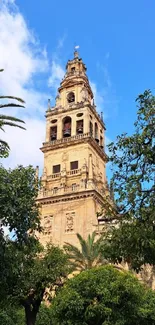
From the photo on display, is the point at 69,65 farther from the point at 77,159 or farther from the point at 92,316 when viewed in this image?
the point at 92,316

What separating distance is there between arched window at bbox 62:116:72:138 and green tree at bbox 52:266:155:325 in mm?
24967

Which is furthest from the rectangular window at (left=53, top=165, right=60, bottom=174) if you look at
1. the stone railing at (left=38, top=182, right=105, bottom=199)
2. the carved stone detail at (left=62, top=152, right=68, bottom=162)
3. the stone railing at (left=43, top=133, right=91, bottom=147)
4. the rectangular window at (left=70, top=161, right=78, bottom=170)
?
the stone railing at (left=38, top=182, right=105, bottom=199)

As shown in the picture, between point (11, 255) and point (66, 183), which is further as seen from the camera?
point (66, 183)

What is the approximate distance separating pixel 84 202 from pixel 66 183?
3.79 metres

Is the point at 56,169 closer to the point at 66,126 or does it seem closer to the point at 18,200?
the point at 66,126

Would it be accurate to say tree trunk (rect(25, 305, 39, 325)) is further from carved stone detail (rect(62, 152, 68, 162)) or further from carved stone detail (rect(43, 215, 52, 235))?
carved stone detail (rect(62, 152, 68, 162))

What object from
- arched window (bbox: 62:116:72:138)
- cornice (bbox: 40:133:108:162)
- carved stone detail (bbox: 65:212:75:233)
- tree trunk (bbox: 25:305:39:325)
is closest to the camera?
tree trunk (bbox: 25:305:39:325)

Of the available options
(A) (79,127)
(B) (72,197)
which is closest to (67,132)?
(A) (79,127)

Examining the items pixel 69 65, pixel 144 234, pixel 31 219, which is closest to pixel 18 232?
pixel 31 219

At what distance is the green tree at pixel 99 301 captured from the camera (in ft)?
60.0

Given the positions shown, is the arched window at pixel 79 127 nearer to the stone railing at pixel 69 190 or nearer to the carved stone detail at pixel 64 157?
the carved stone detail at pixel 64 157

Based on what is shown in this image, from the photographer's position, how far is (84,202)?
119 ft

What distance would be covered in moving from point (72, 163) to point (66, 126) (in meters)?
5.71

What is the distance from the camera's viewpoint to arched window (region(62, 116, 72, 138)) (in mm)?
43625
